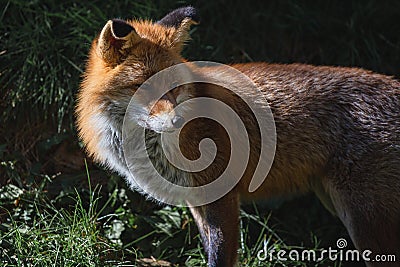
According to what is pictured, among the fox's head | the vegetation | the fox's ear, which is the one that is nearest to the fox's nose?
the fox's head

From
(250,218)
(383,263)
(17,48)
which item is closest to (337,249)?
(250,218)

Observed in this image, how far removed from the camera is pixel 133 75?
3.35 meters

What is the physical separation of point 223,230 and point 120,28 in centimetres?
125

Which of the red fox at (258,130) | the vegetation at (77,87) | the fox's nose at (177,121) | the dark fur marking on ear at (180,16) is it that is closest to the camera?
the fox's nose at (177,121)

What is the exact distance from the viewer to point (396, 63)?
17.4 ft

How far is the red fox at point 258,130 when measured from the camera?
3.40 m

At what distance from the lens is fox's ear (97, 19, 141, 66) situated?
3217 millimetres

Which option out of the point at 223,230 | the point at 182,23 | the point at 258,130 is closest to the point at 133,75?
the point at 182,23

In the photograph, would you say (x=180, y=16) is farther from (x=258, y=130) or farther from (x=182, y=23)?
(x=258, y=130)

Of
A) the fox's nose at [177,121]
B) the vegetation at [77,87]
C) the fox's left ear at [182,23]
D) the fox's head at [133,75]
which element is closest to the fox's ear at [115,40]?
the fox's head at [133,75]

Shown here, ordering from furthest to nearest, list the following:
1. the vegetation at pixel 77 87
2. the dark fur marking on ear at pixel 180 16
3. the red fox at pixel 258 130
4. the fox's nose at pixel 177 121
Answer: the vegetation at pixel 77 87 < the dark fur marking on ear at pixel 180 16 < the red fox at pixel 258 130 < the fox's nose at pixel 177 121

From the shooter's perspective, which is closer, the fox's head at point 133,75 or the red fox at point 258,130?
the fox's head at point 133,75

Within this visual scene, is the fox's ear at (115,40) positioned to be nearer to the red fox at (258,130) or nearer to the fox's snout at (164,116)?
the red fox at (258,130)

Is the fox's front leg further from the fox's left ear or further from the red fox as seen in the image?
the fox's left ear
